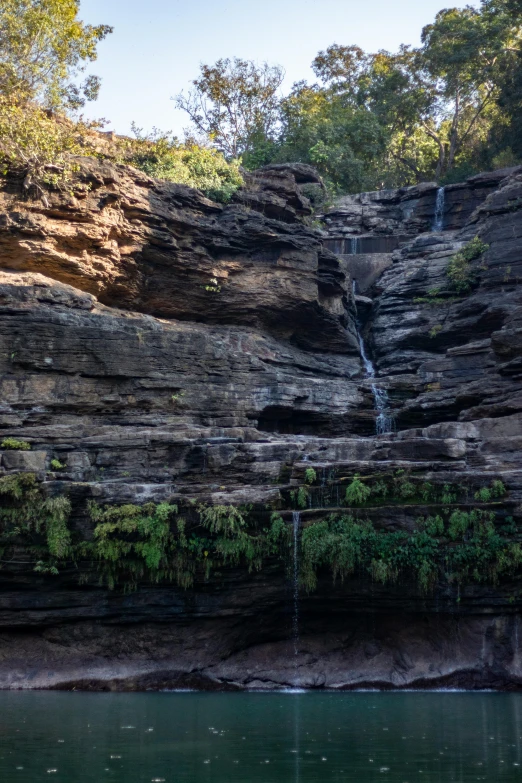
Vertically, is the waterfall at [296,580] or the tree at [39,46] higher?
the tree at [39,46]

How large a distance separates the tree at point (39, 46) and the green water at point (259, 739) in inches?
787

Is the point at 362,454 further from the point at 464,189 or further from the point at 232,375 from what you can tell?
the point at 464,189

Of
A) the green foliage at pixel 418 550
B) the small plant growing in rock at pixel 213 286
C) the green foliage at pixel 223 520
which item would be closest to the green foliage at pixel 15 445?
the green foliage at pixel 223 520

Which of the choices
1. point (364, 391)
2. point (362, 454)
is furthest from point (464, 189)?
point (362, 454)

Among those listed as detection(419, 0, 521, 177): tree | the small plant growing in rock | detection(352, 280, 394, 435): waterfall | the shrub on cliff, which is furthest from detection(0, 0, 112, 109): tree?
detection(419, 0, 521, 177): tree

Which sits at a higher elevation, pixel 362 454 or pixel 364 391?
pixel 364 391

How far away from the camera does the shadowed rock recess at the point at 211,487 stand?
17.6 m

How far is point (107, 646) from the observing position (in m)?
17.9

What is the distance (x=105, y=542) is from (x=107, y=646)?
242 cm

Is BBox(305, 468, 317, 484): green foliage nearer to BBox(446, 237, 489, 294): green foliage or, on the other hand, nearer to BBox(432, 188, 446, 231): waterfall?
BBox(446, 237, 489, 294): green foliage

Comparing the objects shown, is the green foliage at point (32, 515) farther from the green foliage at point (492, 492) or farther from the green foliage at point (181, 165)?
the green foliage at point (181, 165)

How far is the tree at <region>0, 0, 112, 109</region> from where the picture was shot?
26547 mm

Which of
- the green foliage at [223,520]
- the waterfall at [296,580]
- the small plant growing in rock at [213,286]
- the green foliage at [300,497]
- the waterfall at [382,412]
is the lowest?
the waterfall at [296,580]

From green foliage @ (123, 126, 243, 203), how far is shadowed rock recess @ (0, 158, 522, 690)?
6.50 feet
